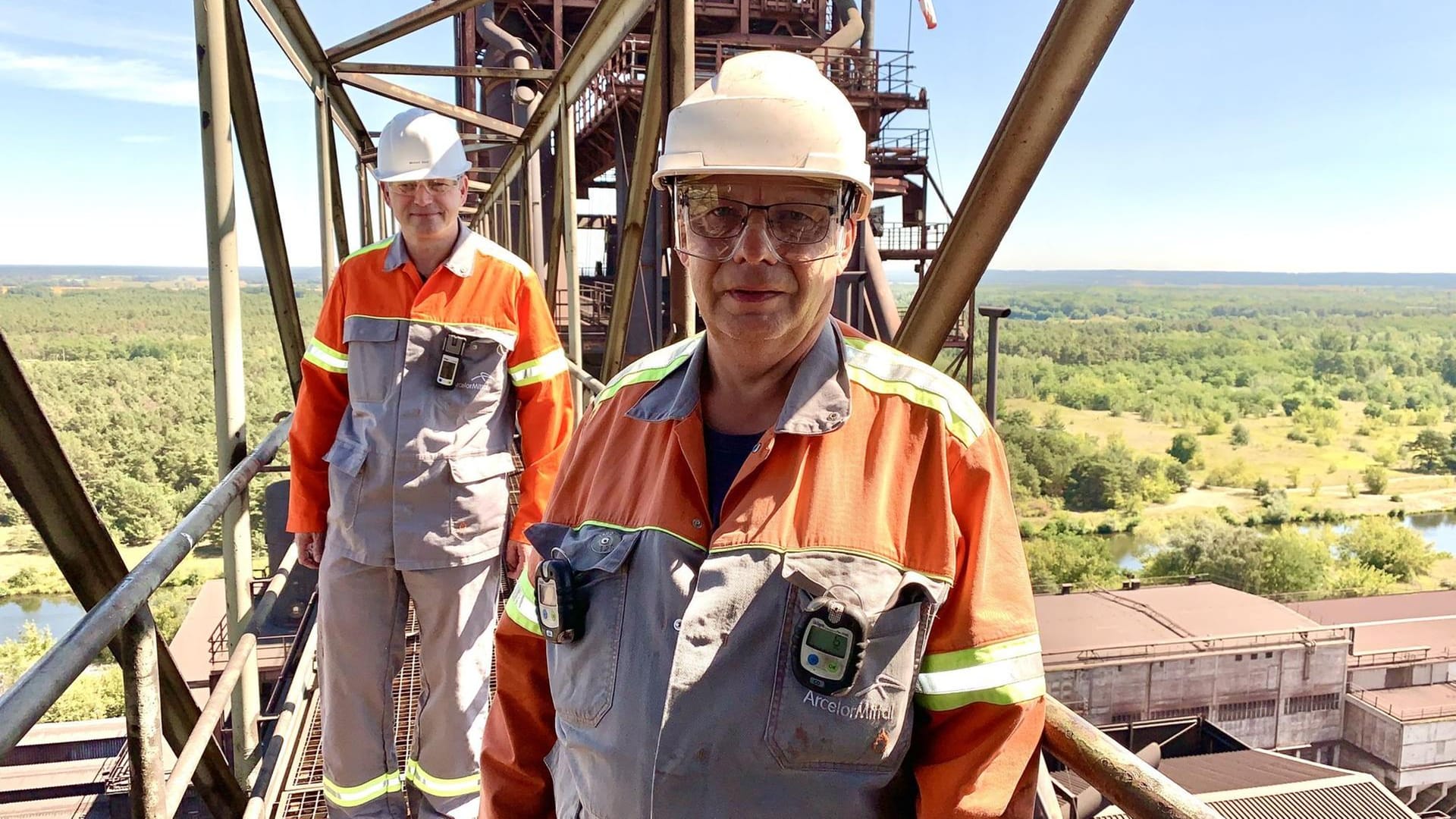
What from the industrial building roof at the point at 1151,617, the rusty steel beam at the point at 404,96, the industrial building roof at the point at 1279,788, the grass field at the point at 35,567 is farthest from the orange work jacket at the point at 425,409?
the grass field at the point at 35,567

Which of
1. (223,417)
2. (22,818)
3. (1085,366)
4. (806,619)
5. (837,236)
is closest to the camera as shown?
(806,619)

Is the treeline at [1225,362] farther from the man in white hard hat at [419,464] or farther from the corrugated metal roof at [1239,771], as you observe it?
the man in white hard hat at [419,464]

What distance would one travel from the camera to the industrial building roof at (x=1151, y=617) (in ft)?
75.6

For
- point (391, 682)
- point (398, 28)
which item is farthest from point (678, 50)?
point (398, 28)

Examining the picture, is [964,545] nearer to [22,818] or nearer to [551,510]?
[551,510]

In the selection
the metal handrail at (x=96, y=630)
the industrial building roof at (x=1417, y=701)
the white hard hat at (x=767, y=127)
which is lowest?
the industrial building roof at (x=1417, y=701)

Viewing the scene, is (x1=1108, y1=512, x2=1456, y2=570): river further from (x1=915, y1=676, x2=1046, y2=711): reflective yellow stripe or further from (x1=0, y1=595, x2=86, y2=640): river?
(x1=915, y1=676, x2=1046, y2=711): reflective yellow stripe

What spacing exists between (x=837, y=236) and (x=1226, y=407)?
4566 inches

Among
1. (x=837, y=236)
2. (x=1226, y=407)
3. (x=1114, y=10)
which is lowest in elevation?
(x=1226, y=407)

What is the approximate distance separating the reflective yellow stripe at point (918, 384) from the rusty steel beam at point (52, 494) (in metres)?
1.39

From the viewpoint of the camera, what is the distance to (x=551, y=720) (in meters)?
1.53

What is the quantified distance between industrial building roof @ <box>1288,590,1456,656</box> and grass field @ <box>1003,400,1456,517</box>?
35.8 meters

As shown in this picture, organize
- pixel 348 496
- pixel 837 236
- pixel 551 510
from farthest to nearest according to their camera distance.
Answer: pixel 348 496, pixel 551 510, pixel 837 236

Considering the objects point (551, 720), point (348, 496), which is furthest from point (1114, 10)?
point (348, 496)
